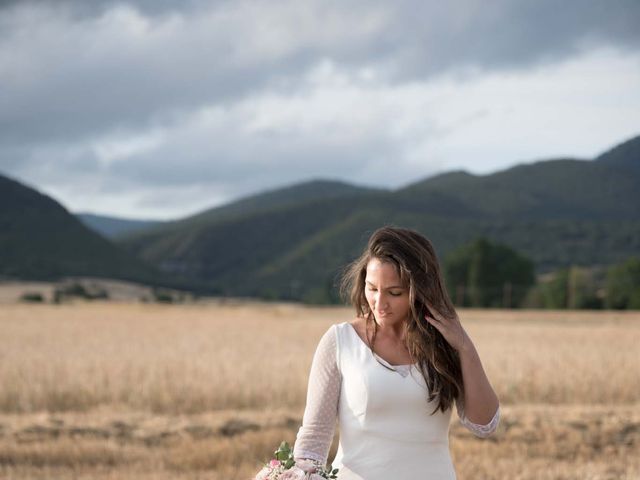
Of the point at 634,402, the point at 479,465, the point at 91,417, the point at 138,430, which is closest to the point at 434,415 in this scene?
the point at 479,465

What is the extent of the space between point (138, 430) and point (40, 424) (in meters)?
1.18

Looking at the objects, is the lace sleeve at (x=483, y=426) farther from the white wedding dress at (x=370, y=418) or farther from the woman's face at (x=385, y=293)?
the woman's face at (x=385, y=293)

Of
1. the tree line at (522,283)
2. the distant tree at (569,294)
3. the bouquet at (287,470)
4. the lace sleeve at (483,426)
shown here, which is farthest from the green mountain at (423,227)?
the bouquet at (287,470)

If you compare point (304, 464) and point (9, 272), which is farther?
point (9, 272)

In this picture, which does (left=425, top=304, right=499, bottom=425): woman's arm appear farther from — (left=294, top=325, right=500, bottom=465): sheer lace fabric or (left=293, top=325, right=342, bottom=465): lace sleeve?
(left=293, top=325, right=342, bottom=465): lace sleeve

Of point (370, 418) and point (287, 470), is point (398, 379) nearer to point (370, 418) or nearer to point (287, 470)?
point (370, 418)

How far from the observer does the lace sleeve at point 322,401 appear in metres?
3.55

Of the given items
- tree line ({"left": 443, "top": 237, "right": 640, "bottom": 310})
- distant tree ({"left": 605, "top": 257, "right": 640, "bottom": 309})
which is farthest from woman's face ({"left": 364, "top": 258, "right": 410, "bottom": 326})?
distant tree ({"left": 605, "top": 257, "right": 640, "bottom": 309})

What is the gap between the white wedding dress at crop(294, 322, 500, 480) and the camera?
3.46m

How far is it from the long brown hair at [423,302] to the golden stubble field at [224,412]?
4720mm

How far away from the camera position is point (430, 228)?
110m

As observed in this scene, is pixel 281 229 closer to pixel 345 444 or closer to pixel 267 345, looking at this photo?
pixel 267 345

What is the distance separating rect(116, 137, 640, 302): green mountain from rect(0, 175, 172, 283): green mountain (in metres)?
11.0

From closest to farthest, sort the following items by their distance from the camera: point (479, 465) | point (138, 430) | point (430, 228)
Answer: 1. point (479, 465)
2. point (138, 430)
3. point (430, 228)
